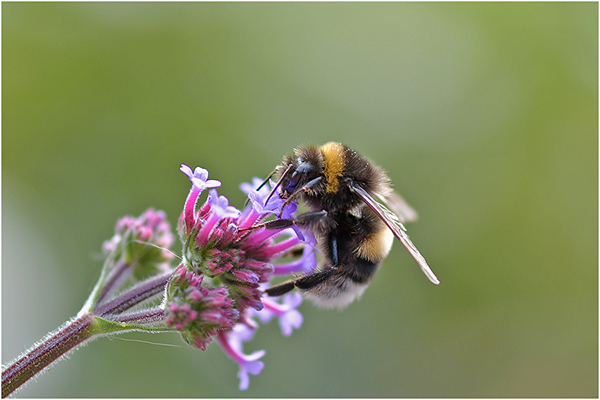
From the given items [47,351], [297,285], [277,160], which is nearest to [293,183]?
[297,285]

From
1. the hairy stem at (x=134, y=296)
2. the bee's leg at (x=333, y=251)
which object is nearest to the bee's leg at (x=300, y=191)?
the bee's leg at (x=333, y=251)

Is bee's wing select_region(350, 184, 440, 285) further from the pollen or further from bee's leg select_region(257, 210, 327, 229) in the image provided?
bee's leg select_region(257, 210, 327, 229)

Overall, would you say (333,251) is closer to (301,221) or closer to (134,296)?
(301,221)

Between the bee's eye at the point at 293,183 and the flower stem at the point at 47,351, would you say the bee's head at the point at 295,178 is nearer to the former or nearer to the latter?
the bee's eye at the point at 293,183

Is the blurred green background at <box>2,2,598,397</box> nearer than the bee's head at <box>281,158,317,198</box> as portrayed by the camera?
No

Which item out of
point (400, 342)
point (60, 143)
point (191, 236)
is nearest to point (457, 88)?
point (400, 342)

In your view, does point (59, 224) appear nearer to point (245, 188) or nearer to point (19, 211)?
point (19, 211)

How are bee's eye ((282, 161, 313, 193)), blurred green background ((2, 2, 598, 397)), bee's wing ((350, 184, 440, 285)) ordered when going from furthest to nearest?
blurred green background ((2, 2, 598, 397)) → bee's eye ((282, 161, 313, 193)) → bee's wing ((350, 184, 440, 285))

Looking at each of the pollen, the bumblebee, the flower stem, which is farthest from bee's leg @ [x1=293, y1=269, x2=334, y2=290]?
the flower stem
